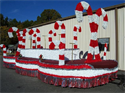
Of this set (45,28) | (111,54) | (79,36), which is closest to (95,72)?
(111,54)

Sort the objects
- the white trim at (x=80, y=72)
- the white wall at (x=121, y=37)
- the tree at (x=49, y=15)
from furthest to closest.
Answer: the tree at (x=49, y=15) → the white wall at (x=121, y=37) → the white trim at (x=80, y=72)

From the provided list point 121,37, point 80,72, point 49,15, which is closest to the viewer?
point 80,72

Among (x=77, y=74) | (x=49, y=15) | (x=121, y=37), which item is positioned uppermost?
(x=49, y=15)

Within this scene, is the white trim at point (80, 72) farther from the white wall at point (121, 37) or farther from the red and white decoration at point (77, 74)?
the white wall at point (121, 37)

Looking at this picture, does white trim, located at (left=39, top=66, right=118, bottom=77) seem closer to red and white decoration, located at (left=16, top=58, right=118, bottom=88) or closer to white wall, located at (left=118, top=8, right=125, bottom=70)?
red and white decoration, located at (left=16, top=58, right=118, bottom=88)

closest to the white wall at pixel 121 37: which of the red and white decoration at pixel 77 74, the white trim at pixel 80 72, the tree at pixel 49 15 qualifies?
the red and white decoration at pixel 77 74

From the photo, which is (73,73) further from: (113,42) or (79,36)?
(79,36)

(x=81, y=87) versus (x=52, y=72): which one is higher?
(x=52, y=72)

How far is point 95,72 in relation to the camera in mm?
5684

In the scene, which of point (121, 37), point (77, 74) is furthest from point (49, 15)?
point (77, 74)

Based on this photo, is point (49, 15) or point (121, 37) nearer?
point (121, 37)

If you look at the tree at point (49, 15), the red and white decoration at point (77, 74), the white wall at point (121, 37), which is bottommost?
the red and white decoration at point (77, 74)

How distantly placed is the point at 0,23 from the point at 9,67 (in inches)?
1574

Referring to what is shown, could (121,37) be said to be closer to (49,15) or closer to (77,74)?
(77,74)
